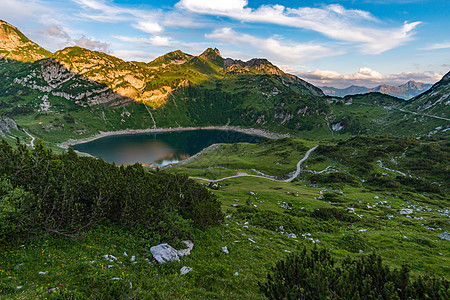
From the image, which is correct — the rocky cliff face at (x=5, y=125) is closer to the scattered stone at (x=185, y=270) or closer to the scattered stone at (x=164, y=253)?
the scattered stone at (x=164, y=253)

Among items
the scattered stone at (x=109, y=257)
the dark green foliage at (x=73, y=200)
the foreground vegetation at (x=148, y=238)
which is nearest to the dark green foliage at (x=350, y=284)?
the foreground vegetation at (x=148, y=238)

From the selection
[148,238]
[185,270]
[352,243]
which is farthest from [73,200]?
[352,243]

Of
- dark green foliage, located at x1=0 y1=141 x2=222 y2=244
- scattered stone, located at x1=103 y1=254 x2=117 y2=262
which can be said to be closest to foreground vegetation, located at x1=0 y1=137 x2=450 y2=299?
dark green foliage, located at x1=0 y1=141 x2=222 y2=244

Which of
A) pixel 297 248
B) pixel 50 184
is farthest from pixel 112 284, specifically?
pixel 297 248

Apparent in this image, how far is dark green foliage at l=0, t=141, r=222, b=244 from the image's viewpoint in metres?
11.6

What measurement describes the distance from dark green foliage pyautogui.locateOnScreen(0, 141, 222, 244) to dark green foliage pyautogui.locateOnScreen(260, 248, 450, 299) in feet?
29.7

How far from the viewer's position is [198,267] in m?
13.3

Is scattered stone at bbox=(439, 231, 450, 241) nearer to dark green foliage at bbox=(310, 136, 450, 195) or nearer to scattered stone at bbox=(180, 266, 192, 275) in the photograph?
scattered stone at bbox=(180, 266, 192, 275)

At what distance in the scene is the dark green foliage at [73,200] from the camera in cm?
1159

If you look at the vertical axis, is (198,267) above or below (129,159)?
Answer: above

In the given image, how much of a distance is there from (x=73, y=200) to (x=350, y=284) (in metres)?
16.3

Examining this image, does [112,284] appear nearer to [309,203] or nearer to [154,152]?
[309,203]

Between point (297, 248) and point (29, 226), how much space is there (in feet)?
69.3

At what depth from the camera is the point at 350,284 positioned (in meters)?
8.08
